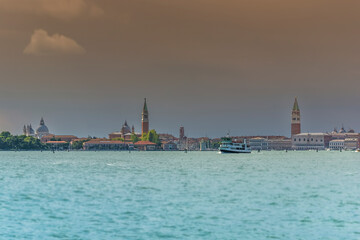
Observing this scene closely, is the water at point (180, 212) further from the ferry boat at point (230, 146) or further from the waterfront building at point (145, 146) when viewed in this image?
the waterfront building at point (145, 146)

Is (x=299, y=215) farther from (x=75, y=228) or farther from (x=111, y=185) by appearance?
(x=111, y=185)

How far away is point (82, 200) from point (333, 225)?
10942mm

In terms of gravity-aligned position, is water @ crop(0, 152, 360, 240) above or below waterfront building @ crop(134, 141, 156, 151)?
below

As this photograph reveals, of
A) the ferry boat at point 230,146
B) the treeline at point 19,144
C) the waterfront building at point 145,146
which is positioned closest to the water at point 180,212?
the ferry boat at point 230,146

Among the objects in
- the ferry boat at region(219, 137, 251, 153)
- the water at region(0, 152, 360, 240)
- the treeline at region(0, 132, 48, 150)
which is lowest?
the water at region(0, 152, 360, 240)

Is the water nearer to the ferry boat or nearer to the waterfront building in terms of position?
the ferry boat

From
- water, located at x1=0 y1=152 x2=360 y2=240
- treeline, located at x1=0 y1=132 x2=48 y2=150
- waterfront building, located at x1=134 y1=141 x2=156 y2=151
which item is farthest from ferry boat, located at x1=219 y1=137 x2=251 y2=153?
water, located at x1=0 y1=152 x2=360 y2=240

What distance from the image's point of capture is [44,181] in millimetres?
38375

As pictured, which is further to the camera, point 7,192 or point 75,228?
point 7,192

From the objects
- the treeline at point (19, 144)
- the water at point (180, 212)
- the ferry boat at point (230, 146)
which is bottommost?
the water at point (180, 212)

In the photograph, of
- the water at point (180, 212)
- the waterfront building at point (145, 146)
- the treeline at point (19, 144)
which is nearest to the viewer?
the water at point (180, 212)

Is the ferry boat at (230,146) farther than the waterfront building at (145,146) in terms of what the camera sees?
No

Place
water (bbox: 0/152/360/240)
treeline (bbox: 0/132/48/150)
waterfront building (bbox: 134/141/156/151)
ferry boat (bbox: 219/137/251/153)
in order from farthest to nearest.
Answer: waterfront building (bbox: 134/141/156/151)
treeline (bbox: 0/132/48/150)
ferry boat (bbox: 219/137/251/153)
water (bbox: 0/152/360/240)

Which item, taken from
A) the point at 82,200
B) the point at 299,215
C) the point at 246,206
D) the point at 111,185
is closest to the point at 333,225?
the point at 299,215
